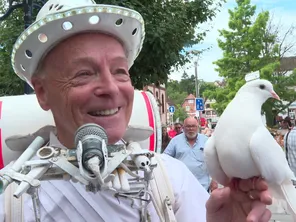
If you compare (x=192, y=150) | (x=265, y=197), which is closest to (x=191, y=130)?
(x=192, y=150)

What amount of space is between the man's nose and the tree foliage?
4264mm

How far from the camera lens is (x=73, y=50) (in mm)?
1426

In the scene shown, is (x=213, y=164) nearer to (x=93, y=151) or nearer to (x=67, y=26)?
(x=93, y=151)

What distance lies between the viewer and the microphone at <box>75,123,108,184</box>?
0.95 metres

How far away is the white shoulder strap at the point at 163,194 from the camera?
140 cm

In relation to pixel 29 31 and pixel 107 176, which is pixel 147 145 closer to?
pixel 29 31

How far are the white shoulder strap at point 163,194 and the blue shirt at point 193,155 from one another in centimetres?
361

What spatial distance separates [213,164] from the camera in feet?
4.18

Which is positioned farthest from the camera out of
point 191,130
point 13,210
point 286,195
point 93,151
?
point 191,130

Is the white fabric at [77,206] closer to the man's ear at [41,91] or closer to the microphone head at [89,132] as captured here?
the man's ear at [41,91]

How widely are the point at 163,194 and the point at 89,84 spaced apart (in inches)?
17.7

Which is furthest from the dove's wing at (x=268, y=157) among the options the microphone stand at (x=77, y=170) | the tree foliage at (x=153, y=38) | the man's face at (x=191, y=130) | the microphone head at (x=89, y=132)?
the tree foliage at (x=153, y=38)

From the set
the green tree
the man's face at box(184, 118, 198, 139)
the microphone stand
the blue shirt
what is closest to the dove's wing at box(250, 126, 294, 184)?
the microphone stand

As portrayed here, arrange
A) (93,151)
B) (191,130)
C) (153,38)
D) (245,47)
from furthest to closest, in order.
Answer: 1. (245,47)
2. (153,38)
3. (191,130)
4. (93,151)
